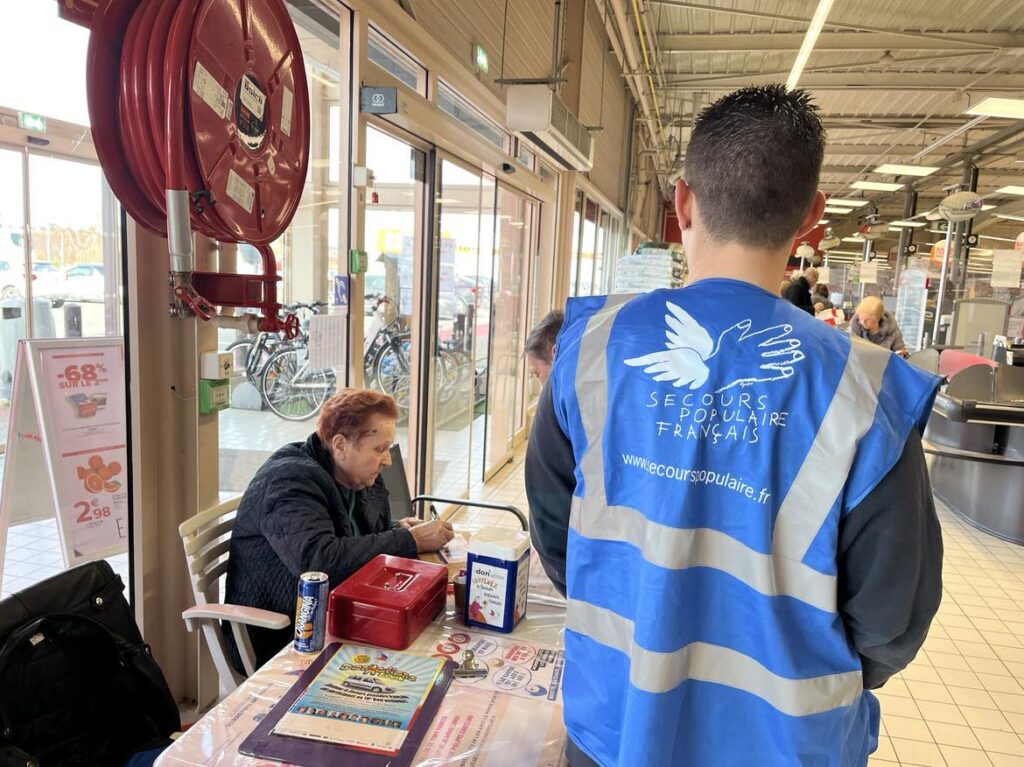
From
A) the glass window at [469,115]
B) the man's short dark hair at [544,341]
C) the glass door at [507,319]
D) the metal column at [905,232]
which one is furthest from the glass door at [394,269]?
the metal column at [905,232]

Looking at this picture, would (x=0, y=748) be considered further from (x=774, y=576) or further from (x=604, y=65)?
(x=604, y=65)

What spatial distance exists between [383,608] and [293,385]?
2.05 m

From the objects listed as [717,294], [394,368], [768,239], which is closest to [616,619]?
[717,294]

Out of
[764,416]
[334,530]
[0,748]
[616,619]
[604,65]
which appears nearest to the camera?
[764,416]

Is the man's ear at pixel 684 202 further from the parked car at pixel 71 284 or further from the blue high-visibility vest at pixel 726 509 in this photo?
the parked car at pixel 71 284

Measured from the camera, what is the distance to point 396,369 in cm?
448

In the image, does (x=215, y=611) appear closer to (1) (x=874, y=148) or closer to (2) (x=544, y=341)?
(2) (x=544, y=341)

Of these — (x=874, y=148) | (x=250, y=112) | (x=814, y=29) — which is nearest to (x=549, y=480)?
(x=250, y=112)

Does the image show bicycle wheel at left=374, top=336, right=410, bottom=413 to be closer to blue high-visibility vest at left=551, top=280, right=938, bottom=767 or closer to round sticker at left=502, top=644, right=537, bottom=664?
round sticker at left=502, top=644, right=537, bottom=664

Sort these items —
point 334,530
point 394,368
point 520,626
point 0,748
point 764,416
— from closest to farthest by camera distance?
point 764,416 < point 0,748 < point 520,626 < point 334,530 < point 394,368

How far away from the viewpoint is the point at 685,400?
909 mm

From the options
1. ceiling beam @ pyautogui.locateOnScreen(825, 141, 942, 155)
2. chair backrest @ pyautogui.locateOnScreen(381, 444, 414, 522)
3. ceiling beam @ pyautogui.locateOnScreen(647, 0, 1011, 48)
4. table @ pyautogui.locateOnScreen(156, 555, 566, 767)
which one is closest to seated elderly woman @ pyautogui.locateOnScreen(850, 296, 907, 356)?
ceiling beam @ pyautogui.locateOnScreen(647, 0, 1011, 48)

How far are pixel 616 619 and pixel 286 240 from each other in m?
2.52

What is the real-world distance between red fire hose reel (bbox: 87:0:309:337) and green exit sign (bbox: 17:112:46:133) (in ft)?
8.22
